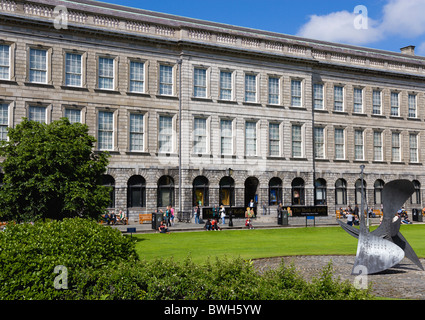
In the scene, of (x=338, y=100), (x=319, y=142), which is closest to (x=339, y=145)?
(x=319, y=142)

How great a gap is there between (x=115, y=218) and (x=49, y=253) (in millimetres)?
28778

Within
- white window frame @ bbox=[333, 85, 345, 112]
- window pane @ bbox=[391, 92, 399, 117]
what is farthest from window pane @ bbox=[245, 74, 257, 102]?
window pane @ bbox=[391, 92, 399, 117]

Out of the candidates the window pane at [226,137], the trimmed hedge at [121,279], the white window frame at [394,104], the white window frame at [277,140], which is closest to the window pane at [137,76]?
the window pane at [226,137]

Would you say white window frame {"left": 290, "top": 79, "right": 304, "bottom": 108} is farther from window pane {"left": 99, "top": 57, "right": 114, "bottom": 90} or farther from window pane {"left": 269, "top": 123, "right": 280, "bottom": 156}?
window pane {"left": 99, "top": 57, "right": 114, "bottom": 90}

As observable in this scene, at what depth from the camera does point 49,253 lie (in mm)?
10477

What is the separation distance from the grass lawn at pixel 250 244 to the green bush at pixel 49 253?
23.2 ft

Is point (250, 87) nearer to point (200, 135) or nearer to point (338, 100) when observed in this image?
point (200, 135)

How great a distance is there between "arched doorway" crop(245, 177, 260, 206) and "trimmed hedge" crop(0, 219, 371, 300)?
35.4 meters

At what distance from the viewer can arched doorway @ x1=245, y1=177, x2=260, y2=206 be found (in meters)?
46.5

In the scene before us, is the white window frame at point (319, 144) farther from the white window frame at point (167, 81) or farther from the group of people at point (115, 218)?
the group of people at point (115, 218)

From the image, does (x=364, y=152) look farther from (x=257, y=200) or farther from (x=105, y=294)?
(x=105, y=294)

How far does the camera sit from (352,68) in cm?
5162

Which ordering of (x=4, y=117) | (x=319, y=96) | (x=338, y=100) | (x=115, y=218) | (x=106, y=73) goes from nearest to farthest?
(x=4, y=117) → (x=115, y=218) → (x=106, y=73) → (x=319, y=96) → (x=338, y=100)

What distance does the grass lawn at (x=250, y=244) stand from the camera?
20875mm
